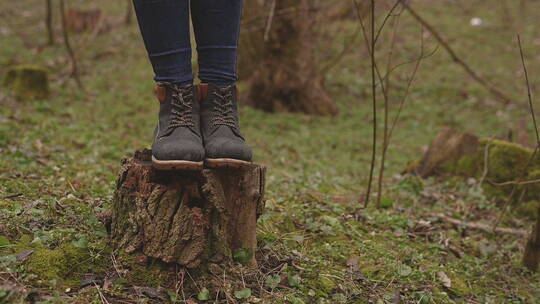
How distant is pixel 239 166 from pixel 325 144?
437cm

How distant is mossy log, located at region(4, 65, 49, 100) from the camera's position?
23.1 ft

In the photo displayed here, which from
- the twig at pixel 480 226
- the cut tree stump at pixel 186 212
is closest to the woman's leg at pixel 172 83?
the cut tree stump at pixel 186 212

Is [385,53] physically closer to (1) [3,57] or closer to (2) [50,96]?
(2) [50,96]

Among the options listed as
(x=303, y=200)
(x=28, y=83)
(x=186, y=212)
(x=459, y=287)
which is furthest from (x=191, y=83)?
(x=28, y=83)

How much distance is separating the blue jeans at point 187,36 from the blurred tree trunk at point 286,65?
4.90 meters

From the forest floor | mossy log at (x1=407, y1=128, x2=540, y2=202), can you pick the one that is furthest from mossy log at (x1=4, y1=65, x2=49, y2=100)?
mossy log at (x1=407, y1=128, x2=540, y2=202)

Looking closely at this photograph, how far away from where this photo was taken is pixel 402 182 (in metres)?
4.54

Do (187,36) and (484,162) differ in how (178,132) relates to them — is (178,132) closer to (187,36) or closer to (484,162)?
(187,36)

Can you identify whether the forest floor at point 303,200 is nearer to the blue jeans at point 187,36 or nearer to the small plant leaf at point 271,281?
the small plant leaf at point 271,281

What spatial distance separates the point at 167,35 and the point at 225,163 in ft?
1.93

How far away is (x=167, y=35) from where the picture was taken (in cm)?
222

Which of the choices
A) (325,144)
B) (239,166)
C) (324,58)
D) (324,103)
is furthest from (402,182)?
(324,58)

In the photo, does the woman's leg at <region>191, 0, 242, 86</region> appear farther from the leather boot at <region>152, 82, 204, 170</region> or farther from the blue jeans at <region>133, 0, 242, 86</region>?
the leather boot at <region>152, 82, 204, 170</region>

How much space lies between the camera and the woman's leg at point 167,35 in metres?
2.19
